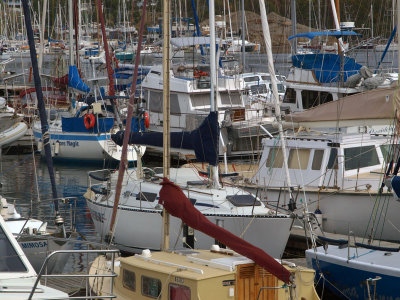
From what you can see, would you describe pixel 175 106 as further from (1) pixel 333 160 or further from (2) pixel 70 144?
(1) pixel 333 160

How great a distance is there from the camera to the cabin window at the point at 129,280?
13.4 metres

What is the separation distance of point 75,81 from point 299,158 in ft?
59.1

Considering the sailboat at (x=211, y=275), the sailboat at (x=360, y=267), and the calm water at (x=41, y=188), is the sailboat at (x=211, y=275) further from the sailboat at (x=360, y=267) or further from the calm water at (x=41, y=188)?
the calm water at (x=41, y=188)

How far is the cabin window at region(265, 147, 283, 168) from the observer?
2116 centimetres

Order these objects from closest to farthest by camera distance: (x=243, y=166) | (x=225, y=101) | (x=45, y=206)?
1. (x=243, y=166)
2. (x=45, y=206)
3. (x=225, y=101)

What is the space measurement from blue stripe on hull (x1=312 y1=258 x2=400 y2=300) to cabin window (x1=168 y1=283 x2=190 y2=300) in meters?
3.87

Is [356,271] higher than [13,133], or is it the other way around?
[356,271]

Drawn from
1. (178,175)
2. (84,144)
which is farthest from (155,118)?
(178,175)

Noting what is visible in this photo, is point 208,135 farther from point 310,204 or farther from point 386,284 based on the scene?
point 386,284

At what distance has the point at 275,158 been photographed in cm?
2128

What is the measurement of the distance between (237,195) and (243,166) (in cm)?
652

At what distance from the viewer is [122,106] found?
129ft

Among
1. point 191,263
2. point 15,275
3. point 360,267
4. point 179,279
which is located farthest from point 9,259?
point 360,267

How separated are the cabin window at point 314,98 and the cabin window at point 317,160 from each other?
9612 mm
